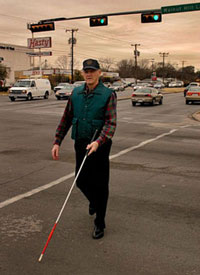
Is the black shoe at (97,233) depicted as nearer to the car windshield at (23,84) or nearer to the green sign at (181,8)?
the green sign at (181,8)

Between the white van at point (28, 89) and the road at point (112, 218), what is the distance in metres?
26.6

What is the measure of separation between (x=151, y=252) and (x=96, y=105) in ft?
5.52

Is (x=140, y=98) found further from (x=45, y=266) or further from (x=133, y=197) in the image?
(x=45, y=266)

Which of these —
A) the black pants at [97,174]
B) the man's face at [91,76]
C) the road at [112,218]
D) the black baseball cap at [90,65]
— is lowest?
the road at [112,218]

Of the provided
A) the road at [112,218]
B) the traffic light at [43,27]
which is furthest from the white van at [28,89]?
the road at [112,218]

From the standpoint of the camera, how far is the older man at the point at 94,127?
4141mm

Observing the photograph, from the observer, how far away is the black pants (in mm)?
4242

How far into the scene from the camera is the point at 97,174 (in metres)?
4.29

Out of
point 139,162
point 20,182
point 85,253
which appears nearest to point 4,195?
point 20,182

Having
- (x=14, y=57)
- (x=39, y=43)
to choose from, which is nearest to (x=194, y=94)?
(x=39, y=43)

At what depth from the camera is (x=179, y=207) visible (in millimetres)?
5410

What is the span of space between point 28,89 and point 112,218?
32224 millimetres

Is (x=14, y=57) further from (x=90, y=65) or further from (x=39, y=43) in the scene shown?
(x=90, y=65)

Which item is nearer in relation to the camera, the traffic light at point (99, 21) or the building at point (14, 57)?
the traffic light at point (99, 21)
